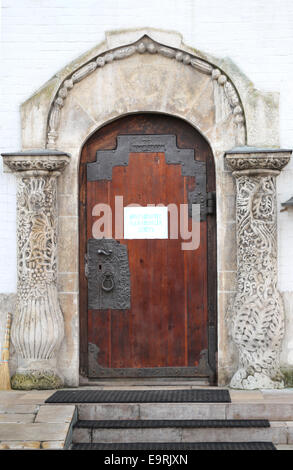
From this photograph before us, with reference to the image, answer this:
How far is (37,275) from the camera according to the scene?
27.5ft

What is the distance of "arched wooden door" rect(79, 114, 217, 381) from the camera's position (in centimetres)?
859

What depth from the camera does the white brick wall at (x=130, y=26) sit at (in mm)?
8414

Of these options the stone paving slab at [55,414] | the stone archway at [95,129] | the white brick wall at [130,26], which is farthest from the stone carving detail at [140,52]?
the stone paving slab at [55,414]

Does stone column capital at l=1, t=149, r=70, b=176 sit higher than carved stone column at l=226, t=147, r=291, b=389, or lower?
higher

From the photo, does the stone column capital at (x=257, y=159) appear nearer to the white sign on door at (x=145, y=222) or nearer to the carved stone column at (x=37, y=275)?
the white sign on door at (x=145, y=222)

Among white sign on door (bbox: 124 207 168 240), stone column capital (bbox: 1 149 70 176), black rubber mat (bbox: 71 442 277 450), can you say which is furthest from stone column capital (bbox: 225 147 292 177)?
black rubber mat (bbox: 71 442 277 450)

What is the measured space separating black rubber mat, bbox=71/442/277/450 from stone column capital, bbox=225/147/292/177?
2.66 meters

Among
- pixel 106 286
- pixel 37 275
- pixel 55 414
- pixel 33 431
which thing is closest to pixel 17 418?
pixel 55 414

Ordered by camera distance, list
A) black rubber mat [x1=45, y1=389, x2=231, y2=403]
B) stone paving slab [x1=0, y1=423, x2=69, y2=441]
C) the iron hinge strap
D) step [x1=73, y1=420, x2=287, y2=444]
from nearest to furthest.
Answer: stone paving slab [x1=0, y1=423, x2=69, y2=441], step [x1=73, y1=420, x2=287, y2=444], black rubber mat [x1=45, y1=389, x2=231, y2=403], the iron hinge strap

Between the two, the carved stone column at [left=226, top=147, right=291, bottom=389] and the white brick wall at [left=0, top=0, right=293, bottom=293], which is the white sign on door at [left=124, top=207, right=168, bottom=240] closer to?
the carved stone column at [left=226, top=147, right=291, bottom=389]

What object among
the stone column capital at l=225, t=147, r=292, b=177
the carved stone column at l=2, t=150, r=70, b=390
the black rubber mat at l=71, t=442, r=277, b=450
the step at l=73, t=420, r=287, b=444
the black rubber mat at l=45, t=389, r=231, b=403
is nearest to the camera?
the black rubber mat at l=71, t=442, r=277, b=450

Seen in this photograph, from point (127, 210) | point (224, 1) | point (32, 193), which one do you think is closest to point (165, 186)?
point (127, 210)

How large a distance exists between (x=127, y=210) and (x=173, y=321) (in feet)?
4.01

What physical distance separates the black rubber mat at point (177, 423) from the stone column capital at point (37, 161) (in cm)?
251
